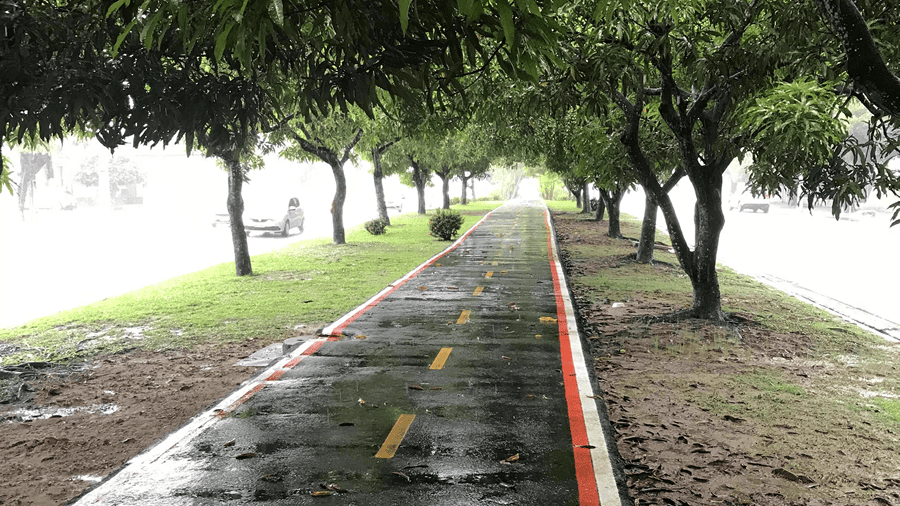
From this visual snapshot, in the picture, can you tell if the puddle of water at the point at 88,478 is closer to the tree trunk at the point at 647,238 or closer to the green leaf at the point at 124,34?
the green leaf at the point at 124,34

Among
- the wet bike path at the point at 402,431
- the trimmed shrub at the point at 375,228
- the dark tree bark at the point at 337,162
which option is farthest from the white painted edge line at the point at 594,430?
the trimmed shrub at the point at 375,228

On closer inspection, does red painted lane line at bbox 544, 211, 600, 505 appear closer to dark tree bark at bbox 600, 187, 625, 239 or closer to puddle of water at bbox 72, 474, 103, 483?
puddle of water at bbox 72, 474, 103, 483

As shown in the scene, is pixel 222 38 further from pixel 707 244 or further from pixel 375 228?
pixel 375 228

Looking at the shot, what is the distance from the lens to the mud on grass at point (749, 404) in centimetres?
475

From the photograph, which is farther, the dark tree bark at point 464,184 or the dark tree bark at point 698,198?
the dark tree bark at point 464,184

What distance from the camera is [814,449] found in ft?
17.7

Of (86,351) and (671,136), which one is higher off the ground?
(671,136)

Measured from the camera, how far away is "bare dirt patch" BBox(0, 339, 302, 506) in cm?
497

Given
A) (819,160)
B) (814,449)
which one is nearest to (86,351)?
(814,449)

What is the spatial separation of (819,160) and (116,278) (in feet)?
50.3

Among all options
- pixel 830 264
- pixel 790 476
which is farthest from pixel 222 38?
pixel 830 264

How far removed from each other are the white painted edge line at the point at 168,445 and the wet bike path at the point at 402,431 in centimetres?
1

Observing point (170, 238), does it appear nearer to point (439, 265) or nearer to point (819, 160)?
point (439, 265)

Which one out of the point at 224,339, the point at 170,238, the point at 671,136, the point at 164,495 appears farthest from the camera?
the point at 170,238
